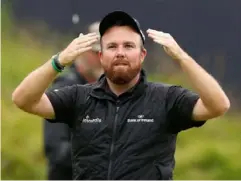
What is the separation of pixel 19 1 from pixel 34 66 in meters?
0.66

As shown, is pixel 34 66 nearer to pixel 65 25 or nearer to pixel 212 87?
pixel 65 25

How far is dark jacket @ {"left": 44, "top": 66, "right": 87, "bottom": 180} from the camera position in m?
5.29

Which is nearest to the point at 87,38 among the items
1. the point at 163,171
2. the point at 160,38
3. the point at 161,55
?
the point at 160,38

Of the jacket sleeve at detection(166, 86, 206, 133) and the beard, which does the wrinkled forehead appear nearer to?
the beard

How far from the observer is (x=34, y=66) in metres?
8.26

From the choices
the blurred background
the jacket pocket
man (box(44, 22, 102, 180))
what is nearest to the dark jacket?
man (box(44, 22, 102, 180))

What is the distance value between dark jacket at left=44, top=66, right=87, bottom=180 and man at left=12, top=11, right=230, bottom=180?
1.10 meters

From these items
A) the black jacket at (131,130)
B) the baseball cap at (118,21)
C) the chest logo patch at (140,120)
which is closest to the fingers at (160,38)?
the baseball cap at (118,21)

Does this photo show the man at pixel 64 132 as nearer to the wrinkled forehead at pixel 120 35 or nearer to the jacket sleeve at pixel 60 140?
the jacket sleeve at pixel 60 140

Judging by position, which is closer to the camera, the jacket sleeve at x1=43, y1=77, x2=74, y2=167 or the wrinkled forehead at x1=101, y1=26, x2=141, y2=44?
the wrinkled forehead at x1=101, y1=26, x2=141, y2=44

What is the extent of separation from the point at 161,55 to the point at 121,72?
3.84 metres

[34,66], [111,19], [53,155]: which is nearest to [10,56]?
[34,66]

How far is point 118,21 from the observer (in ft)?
13.6

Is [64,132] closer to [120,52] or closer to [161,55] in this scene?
[120,52]
